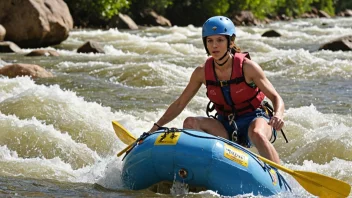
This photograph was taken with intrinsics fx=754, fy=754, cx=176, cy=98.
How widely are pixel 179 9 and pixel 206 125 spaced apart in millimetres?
33380

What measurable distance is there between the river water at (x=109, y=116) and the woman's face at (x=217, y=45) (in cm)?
114

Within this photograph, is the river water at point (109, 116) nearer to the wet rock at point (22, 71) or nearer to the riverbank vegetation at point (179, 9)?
the wet rock at point (22, 71)

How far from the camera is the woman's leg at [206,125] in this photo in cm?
576

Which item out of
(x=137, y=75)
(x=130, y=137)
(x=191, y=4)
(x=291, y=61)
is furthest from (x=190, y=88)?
(x=191, y=4)

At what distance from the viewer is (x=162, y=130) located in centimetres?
532

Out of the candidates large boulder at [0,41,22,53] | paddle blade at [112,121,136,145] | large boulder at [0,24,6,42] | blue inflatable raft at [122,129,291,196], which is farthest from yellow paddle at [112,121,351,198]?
large boulder at [0,24,6,42]

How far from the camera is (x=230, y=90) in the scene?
Answer: 5.84 metres

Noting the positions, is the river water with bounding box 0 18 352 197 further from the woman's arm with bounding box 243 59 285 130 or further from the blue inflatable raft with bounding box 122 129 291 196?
the woman's arm with bounding box 243 59 285 130

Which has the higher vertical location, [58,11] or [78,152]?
[58,11]

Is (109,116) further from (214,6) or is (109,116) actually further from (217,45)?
(214,6)

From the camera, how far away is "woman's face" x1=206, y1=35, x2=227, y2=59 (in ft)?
18.7

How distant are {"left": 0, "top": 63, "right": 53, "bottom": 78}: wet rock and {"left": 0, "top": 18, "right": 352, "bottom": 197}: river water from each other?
0.96 feet

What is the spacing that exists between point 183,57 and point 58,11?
13.1ft

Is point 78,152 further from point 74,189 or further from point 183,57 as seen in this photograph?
point 183,57
